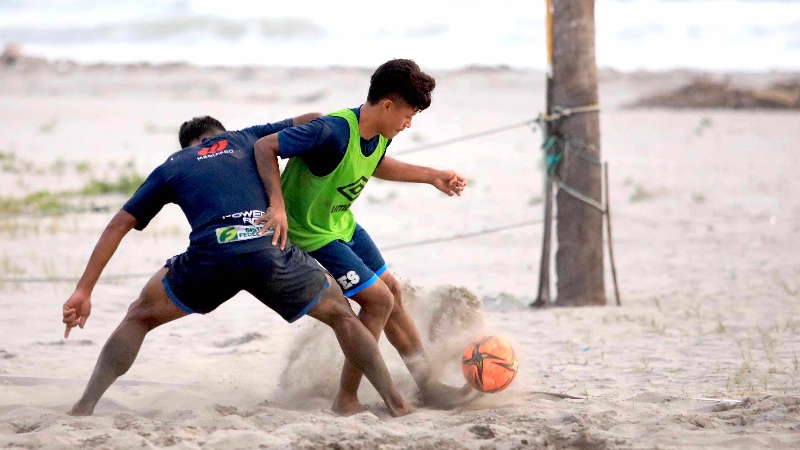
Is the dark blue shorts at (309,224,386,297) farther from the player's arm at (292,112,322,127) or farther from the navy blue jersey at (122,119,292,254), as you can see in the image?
the player's arm at (292,112,322,127)

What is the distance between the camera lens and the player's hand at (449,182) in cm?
471

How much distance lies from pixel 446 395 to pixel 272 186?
4.49ft

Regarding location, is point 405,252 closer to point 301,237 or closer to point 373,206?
point 373,206

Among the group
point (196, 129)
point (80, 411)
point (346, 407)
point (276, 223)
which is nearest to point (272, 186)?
point (276, 223)

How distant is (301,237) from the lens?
4.45 meters

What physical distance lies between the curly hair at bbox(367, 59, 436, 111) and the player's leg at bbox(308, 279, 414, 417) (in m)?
0.87

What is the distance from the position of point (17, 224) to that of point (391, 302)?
7.82 m

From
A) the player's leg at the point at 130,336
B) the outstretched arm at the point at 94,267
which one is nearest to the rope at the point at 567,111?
the player's leg at the point at 130,336

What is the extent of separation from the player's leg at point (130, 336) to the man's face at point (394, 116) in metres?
1.15

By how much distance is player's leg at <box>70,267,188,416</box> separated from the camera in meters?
4.27

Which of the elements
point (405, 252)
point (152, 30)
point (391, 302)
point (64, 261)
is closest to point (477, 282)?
point (405, 252)

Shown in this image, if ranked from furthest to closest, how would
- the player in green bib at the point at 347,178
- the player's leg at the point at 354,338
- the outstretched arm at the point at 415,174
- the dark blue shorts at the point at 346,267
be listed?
1. the outstretched arm at the point at 415,174
2. the dark blue shorts at the point at 346,267
3. the player's leg at the point at 354,338
4. the player in green bib at the point at 347,178

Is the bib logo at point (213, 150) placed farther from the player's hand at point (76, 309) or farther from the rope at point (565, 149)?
the rope at point (565, 149)

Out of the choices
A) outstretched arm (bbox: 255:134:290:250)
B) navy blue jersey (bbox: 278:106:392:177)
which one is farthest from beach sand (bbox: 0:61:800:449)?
navy blue jersey (bbox: 278:106:392:177)
